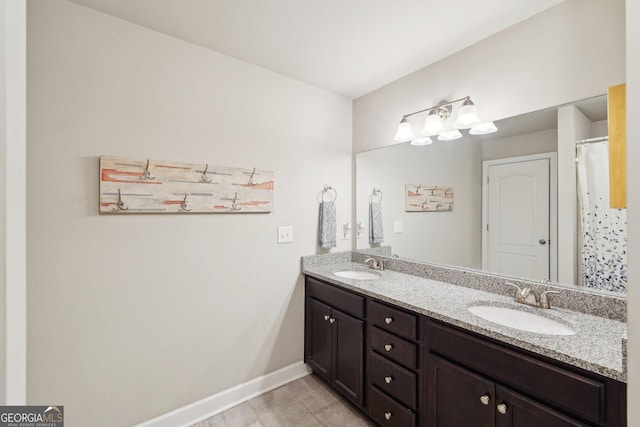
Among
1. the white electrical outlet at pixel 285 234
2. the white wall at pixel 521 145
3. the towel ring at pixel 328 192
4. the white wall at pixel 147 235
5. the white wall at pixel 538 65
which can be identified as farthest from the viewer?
the towel ring at pixel 328 192

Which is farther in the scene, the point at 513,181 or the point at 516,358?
the point at 513,181

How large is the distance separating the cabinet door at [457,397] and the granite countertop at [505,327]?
0.72 feet

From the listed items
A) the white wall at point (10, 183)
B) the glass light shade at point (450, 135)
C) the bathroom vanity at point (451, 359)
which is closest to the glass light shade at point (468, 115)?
the glass light shade at point (450, 135)

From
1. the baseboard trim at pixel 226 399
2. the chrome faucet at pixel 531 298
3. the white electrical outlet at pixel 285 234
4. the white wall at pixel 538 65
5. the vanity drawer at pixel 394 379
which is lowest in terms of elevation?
the baseboard trim at pixel 226 399

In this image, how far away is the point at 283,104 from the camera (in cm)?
220

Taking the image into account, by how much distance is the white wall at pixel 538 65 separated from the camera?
4.20ft

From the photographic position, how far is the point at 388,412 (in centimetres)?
160

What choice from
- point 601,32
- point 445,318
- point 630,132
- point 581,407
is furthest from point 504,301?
point 601,32

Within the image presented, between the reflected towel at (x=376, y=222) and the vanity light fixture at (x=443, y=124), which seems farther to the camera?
the reflected towel at (x=376, y=222)

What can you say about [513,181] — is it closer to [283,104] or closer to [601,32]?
[601,32]

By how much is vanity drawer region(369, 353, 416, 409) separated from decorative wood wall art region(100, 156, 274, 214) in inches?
49.7

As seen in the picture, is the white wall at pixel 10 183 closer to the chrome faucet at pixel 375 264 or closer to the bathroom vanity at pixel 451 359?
the bathroom vanity at pixel 451 359

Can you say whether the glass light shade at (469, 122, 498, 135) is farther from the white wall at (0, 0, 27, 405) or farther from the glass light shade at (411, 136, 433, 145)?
the white wall at (0, 0, 27, 405)

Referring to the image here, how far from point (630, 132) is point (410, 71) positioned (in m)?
1.63
